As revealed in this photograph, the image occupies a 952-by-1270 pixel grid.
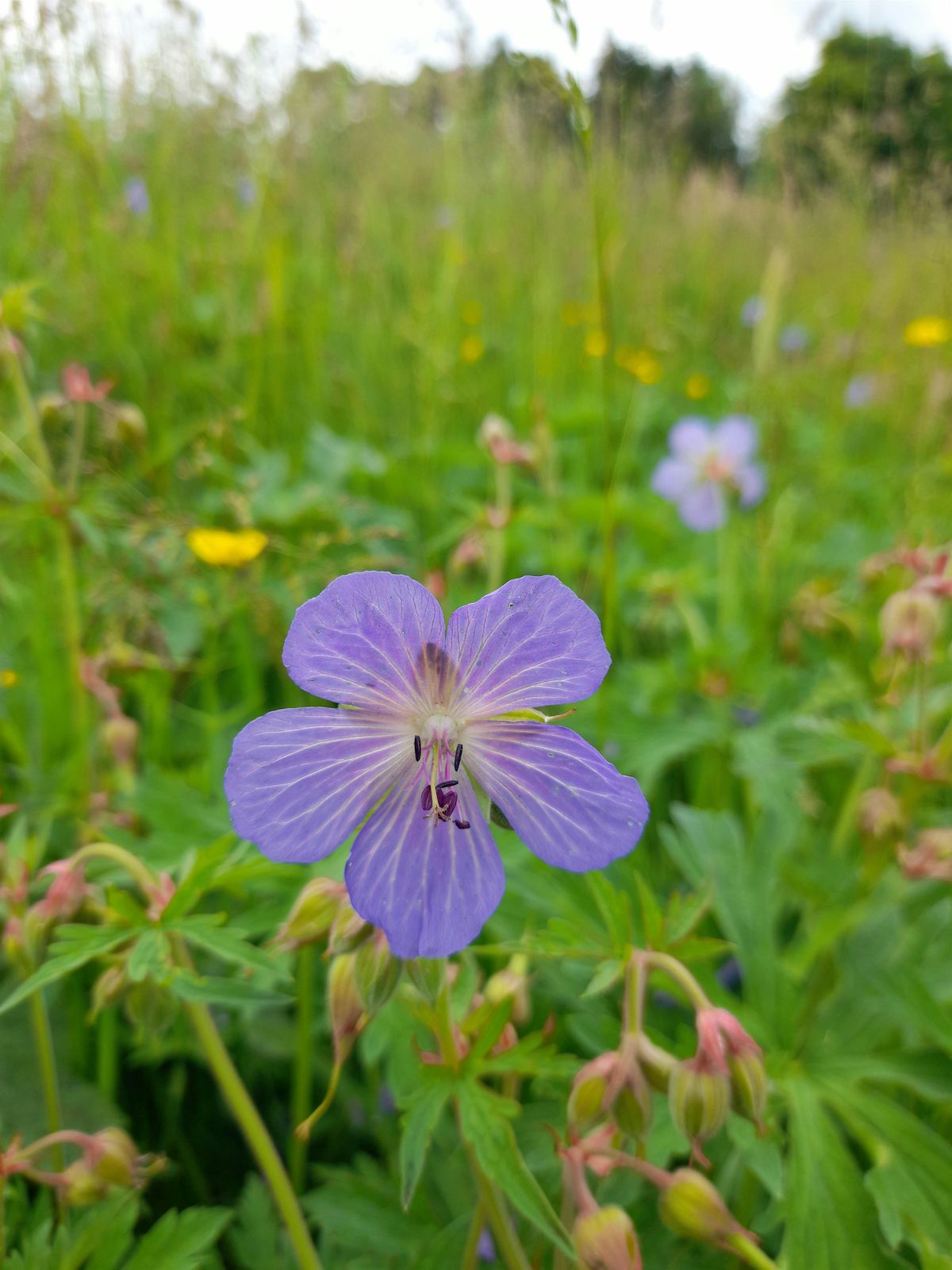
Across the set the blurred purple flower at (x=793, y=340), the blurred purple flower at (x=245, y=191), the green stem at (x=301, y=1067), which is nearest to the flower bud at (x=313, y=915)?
the green stem at (x=301, y=1067)

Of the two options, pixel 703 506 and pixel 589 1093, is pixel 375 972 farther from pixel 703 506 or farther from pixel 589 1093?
pixel 703 506

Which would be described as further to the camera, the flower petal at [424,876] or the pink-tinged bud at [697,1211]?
the pink-tinged bud at [697,1211]

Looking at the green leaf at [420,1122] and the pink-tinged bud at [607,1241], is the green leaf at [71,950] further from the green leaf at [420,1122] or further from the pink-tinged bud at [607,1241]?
the pink-tinged bud at [607,1241]

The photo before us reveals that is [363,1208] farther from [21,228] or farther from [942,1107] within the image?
[21,228]

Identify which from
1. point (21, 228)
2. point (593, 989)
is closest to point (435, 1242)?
point (593, 989)

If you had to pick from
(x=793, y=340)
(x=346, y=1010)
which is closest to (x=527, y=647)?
(x=346, y=1010)

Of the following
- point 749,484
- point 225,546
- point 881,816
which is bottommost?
point 881,816
